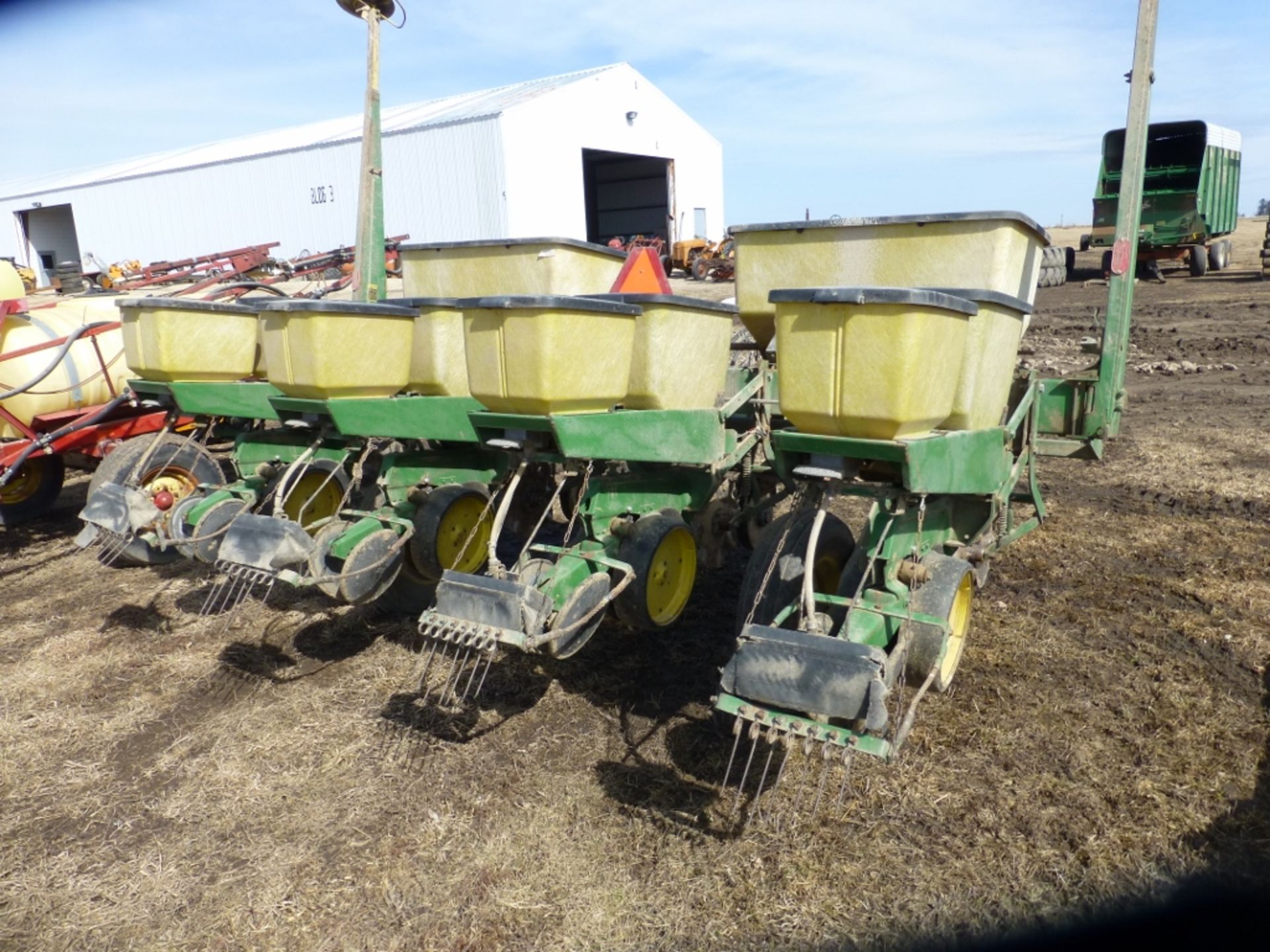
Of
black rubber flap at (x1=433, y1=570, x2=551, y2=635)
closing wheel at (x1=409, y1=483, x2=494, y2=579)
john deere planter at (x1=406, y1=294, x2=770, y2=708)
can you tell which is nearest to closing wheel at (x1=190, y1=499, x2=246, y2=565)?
closing wheel at (x1=409, y1=483, x2=494, y2=579)

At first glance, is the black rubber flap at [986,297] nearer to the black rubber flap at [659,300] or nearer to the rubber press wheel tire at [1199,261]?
the black rubber flap at [659,300]

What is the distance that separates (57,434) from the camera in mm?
5004

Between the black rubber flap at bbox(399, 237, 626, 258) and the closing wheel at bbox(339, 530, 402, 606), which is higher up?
the black rubber flap at bbox(399, 237, 626, 258)

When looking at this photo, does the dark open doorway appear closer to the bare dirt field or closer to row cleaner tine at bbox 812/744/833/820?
the bare dirt field

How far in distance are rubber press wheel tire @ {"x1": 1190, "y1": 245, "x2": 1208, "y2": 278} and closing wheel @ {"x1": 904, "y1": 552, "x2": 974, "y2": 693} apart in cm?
1672

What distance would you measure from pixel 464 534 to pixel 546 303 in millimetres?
1434

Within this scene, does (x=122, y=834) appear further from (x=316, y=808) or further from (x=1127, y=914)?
(x=1127, y=914)

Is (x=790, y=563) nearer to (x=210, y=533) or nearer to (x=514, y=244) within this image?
(x=514, y=244)

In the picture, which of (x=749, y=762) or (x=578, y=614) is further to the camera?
(x=578, y=614)

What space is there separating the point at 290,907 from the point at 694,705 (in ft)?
4.90

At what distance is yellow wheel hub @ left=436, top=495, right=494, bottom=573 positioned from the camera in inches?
150

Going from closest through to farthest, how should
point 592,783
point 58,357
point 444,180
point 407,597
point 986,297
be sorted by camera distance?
1. point 986,297
2. point 592,783
3. point 407,597
4. point 58,357
5. point 444,180

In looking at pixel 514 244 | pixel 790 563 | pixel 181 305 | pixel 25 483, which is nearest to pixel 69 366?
pixel 25 483

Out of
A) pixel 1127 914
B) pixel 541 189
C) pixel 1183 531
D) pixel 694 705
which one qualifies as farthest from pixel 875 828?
pixel 541 189
